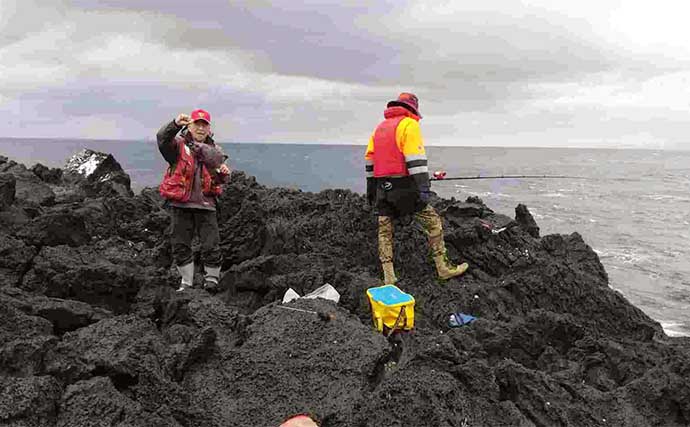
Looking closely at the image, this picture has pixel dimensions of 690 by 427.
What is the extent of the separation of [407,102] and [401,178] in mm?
967

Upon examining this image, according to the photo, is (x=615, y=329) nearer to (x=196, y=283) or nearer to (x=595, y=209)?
(x=196, y=283)

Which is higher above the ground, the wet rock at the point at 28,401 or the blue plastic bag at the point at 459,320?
the wet rock at the point at 28,401

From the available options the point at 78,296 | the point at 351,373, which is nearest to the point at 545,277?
the point at 351,373

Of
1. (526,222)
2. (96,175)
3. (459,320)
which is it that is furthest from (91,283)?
(96,175)

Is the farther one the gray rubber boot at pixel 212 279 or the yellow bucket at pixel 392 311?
the gray rubber boot at pixel 212 279

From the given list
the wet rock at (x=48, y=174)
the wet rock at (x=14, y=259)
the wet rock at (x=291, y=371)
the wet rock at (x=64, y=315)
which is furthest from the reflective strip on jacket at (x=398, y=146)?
the wet rock at (x=48, y=174)

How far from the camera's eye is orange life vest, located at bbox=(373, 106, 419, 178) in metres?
6.70

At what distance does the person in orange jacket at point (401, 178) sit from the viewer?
6559mm

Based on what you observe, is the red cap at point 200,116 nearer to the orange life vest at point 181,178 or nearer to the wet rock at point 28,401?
the orange life vest at point 181,178

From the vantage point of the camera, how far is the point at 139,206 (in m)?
9.93

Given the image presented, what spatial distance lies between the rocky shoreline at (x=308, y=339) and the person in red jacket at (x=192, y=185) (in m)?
0.42

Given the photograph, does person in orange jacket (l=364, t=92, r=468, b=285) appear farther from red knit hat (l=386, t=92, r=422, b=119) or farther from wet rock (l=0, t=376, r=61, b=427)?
wet rock (l=0, t=376, r=61, b=427)

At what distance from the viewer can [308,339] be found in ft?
14.6

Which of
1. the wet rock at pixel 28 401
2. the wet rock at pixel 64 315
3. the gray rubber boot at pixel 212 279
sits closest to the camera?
the wet rock at pixel 28 401
